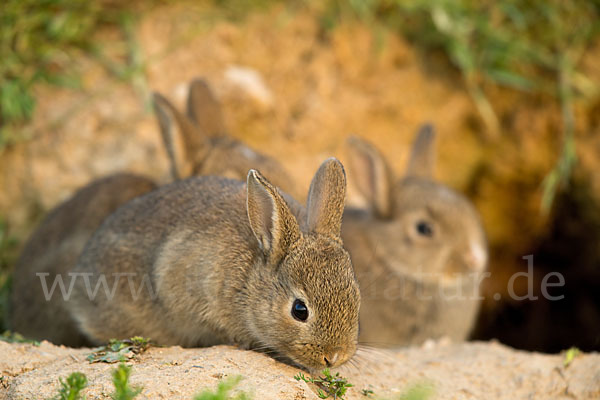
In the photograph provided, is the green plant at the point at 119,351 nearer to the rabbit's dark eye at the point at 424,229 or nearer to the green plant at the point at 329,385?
the green plant at the point at 329,385

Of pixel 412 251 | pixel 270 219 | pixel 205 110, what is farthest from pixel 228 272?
pixel 412 251

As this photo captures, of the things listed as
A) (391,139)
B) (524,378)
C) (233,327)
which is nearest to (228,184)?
(233,327)

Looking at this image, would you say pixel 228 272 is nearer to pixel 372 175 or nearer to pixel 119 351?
pixel 119 351

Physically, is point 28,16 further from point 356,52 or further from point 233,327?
point 233,327

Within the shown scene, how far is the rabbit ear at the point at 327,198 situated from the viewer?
3627 millimetres

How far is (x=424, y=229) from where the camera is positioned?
604 cm

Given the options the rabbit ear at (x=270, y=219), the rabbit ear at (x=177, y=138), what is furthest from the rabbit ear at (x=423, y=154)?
the rabbit ear at (x=270, y=219)

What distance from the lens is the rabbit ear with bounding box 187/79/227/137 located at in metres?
5.80

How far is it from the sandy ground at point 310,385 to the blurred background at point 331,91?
1987 mm

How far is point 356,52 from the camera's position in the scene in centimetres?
711

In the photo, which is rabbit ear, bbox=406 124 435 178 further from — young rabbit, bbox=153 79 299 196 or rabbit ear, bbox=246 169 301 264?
rabbit ear, bbox=246 169 301 264

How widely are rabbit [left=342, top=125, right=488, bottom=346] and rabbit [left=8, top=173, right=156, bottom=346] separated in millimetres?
1967

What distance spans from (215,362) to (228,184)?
1.26m

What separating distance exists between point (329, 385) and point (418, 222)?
308 centimetres
